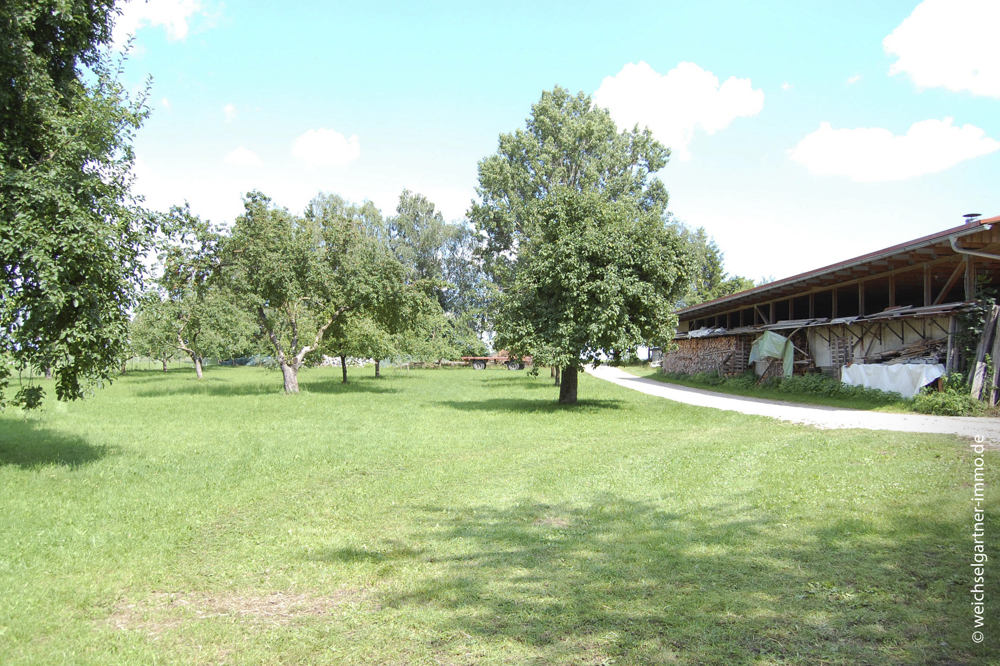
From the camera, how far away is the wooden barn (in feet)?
46.5

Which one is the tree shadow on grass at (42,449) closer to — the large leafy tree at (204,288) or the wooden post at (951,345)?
the large leafy tree at (204,288)

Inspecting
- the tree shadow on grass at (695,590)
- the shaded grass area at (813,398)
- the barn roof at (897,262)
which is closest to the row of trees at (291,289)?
the shaded grass area at (813,398)

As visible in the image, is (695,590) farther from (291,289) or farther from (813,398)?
(291,289)

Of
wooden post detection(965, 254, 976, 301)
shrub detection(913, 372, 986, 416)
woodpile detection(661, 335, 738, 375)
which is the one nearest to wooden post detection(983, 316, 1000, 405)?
shrub detection(913, 372, 986, 416)

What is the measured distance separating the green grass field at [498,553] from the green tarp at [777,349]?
1203cm

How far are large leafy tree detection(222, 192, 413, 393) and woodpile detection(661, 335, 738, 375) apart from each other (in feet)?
→ 49.6

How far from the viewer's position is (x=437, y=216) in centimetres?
5825

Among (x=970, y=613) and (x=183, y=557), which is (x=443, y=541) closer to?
(x=183, y=557)

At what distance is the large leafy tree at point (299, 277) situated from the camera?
79.8ft

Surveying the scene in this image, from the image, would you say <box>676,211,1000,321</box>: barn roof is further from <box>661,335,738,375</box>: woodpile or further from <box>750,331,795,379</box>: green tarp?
<box>661,335,738,375</box>: woodpile

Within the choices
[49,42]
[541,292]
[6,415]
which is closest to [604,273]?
[541,292]

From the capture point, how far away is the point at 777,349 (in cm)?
2270

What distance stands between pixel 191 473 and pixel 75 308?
2.90 meters

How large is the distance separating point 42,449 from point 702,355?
28.4 metres
